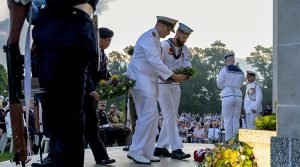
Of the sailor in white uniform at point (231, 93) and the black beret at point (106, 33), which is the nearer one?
the black beret at point (106, 33)

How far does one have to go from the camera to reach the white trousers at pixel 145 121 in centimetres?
708

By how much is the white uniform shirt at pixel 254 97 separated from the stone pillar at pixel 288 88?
10067mm

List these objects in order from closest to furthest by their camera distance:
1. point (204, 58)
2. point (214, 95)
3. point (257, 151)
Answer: point (257, 151), point (214, 95), point (204, 58)

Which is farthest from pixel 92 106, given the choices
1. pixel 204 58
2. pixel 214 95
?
pixel 204 58

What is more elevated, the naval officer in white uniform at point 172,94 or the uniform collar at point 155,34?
the uniform collar at point 155,34

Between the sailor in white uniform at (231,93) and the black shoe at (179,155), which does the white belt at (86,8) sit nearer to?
the black shoe at (179,155)

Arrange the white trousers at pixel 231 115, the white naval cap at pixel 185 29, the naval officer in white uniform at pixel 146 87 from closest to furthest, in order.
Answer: the naval officer in white uniform at pixel 146 87 < the white naval cap at pixel 185 29 < the white trousers at pixel 231 115

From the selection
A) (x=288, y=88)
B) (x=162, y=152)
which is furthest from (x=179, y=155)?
(x=288, y=88)

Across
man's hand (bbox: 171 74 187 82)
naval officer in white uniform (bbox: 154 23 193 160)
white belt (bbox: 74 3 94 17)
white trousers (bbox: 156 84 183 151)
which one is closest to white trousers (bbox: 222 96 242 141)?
naval officer in white uniform (bbox: 154 23 193 160)

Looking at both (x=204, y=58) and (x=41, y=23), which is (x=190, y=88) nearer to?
(x=204, y=58)

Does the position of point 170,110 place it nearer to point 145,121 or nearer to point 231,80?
point 145,121

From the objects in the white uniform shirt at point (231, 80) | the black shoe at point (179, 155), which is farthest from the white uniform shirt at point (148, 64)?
the white uniform shirt at point (231, 80)

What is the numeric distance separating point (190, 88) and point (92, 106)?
72804 millimetres

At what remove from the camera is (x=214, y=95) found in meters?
76.3
